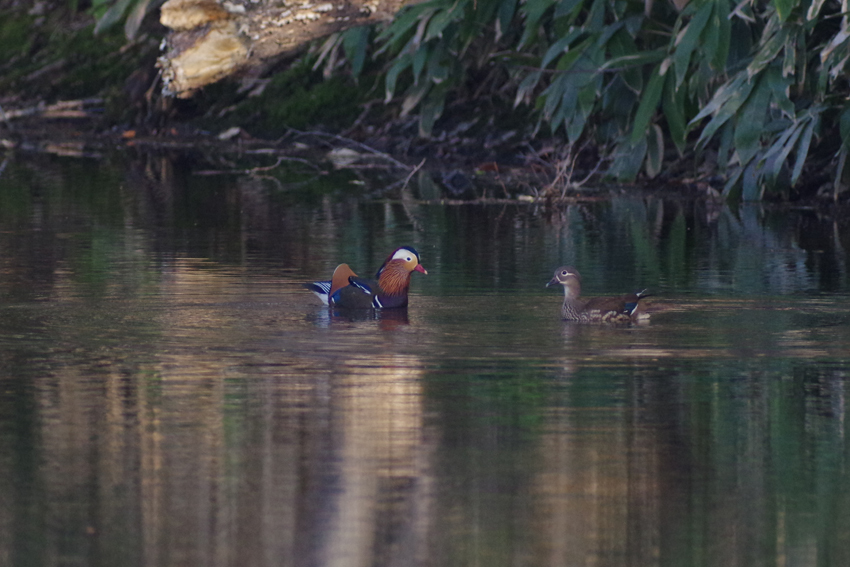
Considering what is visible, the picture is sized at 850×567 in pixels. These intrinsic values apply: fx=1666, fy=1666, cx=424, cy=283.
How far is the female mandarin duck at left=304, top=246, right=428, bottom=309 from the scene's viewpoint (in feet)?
32.7

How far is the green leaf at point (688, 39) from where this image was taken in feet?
49.6

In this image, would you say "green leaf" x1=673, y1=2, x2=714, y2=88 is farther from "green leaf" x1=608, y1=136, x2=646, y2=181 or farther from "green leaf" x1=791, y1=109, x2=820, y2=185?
"green leaf" x1=608, y1=136, x2=646, y2=181

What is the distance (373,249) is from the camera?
13266 mm

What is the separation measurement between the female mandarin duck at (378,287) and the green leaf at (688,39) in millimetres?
5868

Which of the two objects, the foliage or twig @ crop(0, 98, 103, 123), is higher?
twig @ crop(0, 98, 103, 123)

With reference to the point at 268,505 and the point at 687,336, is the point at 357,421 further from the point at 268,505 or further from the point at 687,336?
the point at 687,336

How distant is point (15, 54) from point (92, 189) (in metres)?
14.6

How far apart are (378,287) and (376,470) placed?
4001 mm

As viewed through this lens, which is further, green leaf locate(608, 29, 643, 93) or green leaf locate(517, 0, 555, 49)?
green leaf locate(517, 0, 555, 49)

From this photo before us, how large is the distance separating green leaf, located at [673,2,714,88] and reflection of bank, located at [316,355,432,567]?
25.5 feet

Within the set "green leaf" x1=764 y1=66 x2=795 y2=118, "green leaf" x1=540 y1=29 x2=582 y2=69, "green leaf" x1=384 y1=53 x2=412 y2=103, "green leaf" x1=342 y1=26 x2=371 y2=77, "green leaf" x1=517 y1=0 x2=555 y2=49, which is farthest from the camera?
"green leaf" x1=342 y1=26 x2=371 y2=77

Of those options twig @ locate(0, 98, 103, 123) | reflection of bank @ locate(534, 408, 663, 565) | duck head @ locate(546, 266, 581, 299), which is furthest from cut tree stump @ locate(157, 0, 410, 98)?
reflection of bank @ locate(534, 408, 663, 565)

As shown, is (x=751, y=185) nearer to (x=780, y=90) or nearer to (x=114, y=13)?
(x=780, y=90)

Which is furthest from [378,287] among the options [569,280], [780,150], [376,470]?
[780,150]
